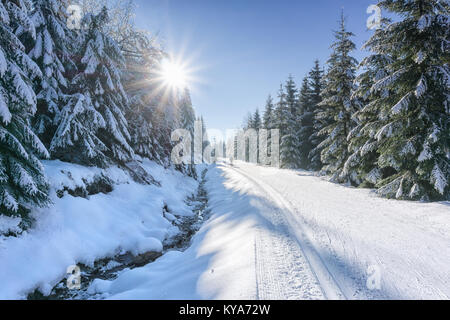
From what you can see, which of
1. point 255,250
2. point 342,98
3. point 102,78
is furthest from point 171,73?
point 255,250

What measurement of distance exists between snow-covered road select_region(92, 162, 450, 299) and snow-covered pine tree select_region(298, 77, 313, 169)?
21908mm

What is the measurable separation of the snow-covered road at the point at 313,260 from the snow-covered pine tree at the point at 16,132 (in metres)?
2.74

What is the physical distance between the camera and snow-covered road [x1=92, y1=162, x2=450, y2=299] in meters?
3.53

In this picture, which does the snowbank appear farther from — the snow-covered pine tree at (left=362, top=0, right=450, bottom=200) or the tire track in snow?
the snow-covered pine tree at (left=362, top=0, right=450, bottom=200)

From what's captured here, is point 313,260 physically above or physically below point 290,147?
below

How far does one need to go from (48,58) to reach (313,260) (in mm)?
10103

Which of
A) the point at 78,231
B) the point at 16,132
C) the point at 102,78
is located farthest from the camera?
the point at 102,78

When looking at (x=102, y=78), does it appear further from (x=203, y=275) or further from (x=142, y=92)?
(x=203, y=275)

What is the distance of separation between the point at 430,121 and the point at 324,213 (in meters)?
5.79

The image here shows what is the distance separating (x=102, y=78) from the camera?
10.1 metres

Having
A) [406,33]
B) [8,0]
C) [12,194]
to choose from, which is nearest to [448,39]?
[406,33]

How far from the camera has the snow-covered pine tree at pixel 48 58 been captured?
7.40 metres
